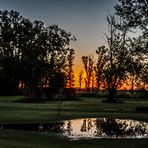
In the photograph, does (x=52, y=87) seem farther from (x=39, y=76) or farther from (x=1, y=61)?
(x=1, y=61)

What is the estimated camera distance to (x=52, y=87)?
110000mm

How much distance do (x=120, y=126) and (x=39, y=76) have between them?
220ft

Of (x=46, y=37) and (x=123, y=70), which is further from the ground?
(x=46, y=37)

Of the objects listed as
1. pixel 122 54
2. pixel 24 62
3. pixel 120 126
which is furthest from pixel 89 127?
pixel 24 62

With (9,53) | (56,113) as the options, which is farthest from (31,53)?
(56,113)

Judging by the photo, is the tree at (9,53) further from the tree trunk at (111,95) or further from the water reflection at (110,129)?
the water reflection at (110,129)

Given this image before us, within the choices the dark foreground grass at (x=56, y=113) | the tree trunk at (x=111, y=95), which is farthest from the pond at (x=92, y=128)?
the tree trunk at (x=111, y=95)

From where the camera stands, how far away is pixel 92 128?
40031mm

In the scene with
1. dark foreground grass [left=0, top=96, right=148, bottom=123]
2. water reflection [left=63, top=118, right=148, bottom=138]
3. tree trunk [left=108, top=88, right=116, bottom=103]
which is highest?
tree trunk [left=108, top=88, right=116, bottom=103]

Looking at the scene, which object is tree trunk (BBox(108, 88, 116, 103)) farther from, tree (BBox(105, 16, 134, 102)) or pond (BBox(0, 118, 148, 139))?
pond (BBox(0, 118, 148, 139))

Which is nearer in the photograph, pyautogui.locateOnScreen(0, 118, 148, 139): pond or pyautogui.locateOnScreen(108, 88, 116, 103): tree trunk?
pyautogui.locateOnScreen(0, 118, 148, 139): pond

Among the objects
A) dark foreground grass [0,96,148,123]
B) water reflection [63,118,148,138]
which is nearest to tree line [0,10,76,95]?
dark foreground grass [0,96,148,123]

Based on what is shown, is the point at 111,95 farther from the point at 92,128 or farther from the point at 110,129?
the point at 92,128

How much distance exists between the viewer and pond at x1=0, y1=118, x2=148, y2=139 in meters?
35.1
